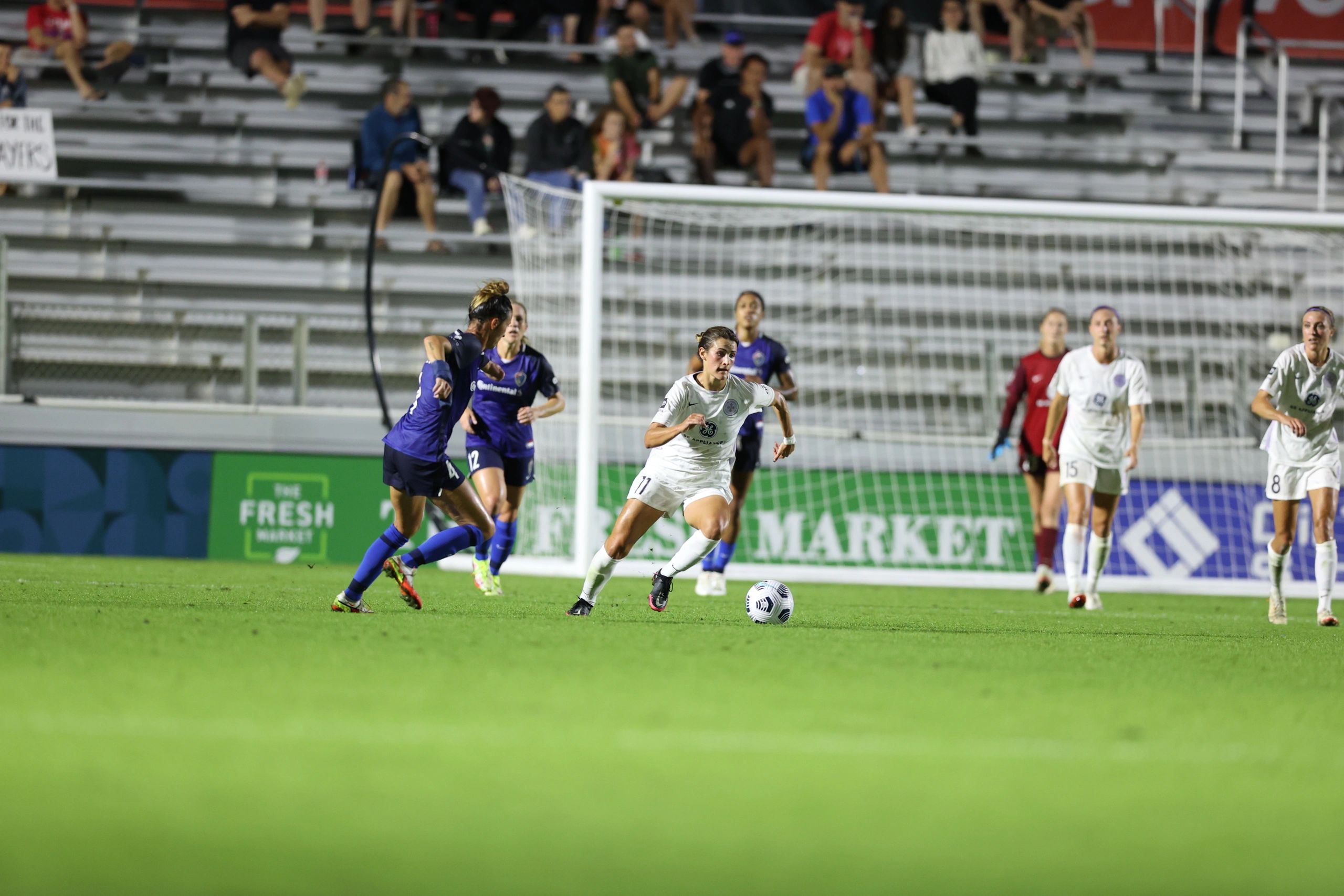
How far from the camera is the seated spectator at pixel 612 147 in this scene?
17078 millimetres

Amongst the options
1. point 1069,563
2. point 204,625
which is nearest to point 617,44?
point 1069,563

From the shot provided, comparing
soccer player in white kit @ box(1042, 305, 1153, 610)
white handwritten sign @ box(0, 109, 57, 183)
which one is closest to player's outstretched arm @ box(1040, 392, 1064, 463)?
soccer player in white kit @ box(1042, 305, 1153, 610)

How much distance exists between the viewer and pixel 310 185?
1805 centimetres

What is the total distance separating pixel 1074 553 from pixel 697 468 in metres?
3.86

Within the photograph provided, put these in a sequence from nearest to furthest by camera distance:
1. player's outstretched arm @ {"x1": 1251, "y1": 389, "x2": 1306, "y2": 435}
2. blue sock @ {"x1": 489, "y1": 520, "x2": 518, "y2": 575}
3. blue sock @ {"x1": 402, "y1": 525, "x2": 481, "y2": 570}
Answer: blue sock @ {"x1": 402, "y1": 525, "x2": 481, "y2": 570}, player's outstretched arm @ {"x1": 1251, "y1": 389, "x2": 1306, "y2": 435}, blue sock @ {"x1": 489, "y1": 520, "x2": 518, "y2": 575}

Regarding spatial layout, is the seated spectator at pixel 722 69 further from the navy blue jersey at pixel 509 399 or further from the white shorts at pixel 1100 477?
the white shorts at pixel 1100 477

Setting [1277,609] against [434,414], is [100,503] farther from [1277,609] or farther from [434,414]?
[1277,609]

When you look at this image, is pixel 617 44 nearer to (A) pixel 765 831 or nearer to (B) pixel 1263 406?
(B) pixel 1263 406

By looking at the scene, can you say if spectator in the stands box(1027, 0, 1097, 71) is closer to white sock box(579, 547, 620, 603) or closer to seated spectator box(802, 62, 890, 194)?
seated spectator box(802, 62, 890, 194)

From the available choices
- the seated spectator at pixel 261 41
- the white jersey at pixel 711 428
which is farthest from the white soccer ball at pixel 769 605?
the seated spectator at pixel 261 41

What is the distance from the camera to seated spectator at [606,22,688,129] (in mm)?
18219

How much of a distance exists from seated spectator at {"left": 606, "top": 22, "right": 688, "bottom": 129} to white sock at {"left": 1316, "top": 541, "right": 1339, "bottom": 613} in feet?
32.9

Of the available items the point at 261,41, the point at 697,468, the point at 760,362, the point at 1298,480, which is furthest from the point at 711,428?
the point at 261,41

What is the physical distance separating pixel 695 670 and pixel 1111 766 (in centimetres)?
220
